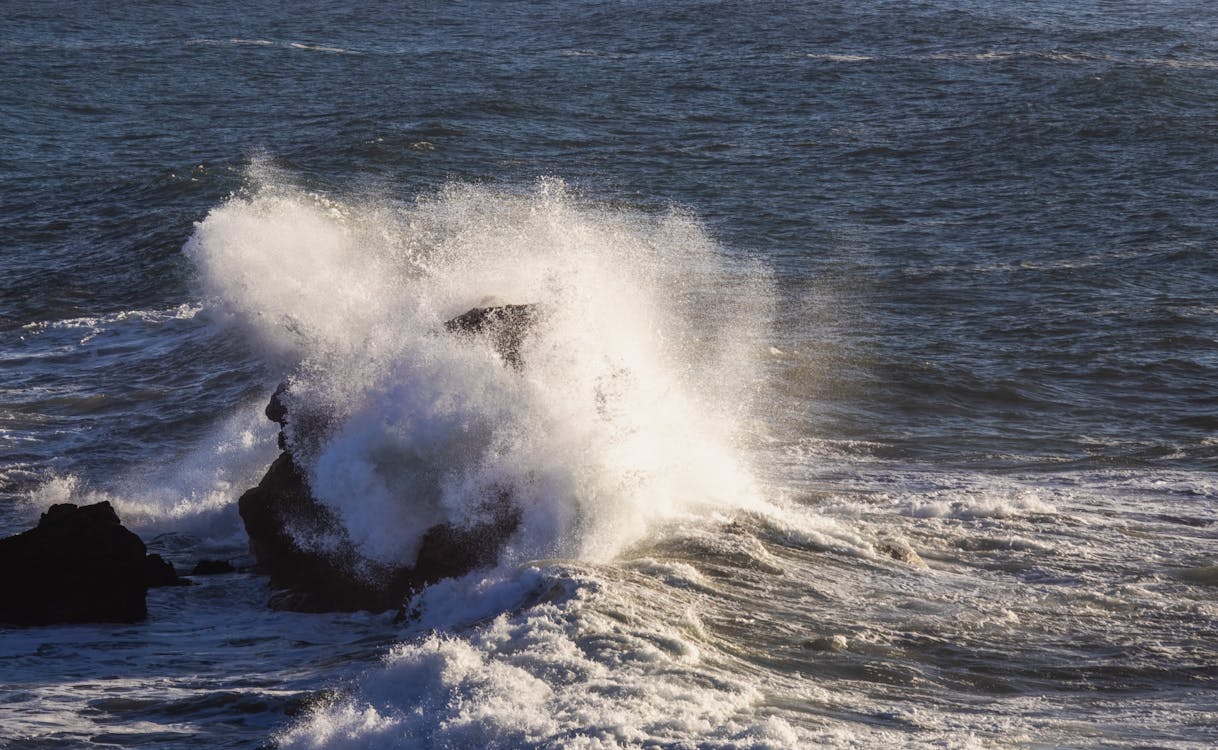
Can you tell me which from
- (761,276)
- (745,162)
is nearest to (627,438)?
(761,276)

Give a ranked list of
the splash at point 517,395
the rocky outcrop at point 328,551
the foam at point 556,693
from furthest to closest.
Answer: the splash at point 517,395 < the rocky outcrop at point 328,551 < the foam at point 556,693

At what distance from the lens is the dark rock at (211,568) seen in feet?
40.9

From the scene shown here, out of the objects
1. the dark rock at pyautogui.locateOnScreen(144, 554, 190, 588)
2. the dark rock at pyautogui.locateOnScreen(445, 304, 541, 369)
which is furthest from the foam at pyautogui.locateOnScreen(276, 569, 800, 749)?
the dark rock at pyautogui.locateOnScreen(445, 304, 541, 369)

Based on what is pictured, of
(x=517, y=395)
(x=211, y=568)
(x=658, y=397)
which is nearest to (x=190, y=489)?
(x=211, y=568)

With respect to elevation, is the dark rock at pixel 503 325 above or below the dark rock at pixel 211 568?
above

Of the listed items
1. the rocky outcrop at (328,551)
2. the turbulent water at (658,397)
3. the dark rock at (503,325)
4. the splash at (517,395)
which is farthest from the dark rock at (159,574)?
the dark rock at (503,325)

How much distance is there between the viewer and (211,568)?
12.5m

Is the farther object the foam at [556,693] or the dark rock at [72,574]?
the dark rock at [72,574]

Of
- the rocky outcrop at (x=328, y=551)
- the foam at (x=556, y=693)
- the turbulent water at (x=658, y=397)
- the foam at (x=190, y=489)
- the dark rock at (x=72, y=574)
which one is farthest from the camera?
the foam at (x=190, y=489)

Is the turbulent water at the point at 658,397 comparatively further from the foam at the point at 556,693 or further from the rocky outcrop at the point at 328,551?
the rocky outcrop at the point at 328,551

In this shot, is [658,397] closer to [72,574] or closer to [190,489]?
[190,489]

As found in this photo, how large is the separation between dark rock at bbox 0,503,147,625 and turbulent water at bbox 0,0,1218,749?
1.05 feet

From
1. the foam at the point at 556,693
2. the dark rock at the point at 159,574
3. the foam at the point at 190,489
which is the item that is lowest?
the foam at the point at 556,693

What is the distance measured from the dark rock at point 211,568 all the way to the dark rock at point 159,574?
184mm
